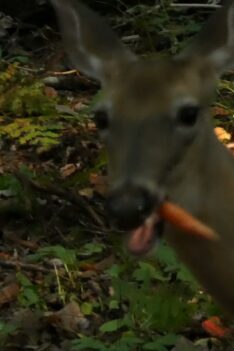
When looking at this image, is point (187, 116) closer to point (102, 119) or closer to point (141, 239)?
point (102, 119)

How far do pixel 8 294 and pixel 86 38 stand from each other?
1349 millimetres

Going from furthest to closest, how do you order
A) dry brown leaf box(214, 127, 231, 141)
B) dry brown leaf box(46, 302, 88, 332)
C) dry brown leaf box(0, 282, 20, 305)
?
dry brown leaf box(214, 127, 231, 141) → dry brown leaf box(0, 282, 20, 305) → dry brown leaf box(46, 302, 88, 332)

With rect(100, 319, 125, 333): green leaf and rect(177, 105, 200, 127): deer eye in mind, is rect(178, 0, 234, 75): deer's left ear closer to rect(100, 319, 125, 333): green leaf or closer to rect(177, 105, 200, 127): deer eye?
rect(177, 105, 200, 127): deer eye

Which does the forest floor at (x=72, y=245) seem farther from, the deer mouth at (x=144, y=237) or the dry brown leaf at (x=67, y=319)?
the deer mouth at (x=144, y=237)

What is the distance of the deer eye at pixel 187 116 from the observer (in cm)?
401

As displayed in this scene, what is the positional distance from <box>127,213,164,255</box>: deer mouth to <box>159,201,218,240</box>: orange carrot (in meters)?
0.03

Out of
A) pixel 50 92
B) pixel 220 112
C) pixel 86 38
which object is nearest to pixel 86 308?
pixel 86 38

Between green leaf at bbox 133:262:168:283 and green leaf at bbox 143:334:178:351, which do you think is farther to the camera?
green leaf at bbox 133:262:168:283

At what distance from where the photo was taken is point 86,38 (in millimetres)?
4691

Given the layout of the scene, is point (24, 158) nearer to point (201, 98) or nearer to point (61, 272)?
point (61, 272)

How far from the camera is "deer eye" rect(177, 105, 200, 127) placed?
158 inches

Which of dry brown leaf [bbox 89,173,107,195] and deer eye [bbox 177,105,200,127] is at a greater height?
deer eye [bbox 177,105,200,127]

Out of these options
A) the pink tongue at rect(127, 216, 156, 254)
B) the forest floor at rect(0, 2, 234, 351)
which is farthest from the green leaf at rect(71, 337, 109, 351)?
the pink tongue at rect(127, 216, 156, 254)

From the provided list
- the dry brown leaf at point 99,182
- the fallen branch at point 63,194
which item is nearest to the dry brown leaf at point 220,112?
the dry brown leaf at point 99,182
